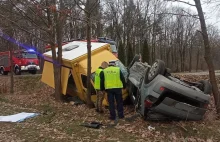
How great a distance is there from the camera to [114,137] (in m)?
6.43

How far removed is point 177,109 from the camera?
23.0 feet

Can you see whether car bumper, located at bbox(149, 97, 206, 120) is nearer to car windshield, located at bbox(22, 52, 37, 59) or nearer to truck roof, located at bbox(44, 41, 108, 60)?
truck roof, located at bbox(44, 41, 108, 60)

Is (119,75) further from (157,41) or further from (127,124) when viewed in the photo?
(157,41)

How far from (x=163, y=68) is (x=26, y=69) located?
68.4 feet

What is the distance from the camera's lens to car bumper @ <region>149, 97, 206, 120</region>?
6.92 metres

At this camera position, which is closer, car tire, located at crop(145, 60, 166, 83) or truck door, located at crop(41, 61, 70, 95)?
car tire, located at crop(145, 60, 166, 83)

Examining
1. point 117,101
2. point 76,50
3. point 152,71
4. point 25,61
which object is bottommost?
point 117,101

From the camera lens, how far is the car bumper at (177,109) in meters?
6.92

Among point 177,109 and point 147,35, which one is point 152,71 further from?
point 147,35

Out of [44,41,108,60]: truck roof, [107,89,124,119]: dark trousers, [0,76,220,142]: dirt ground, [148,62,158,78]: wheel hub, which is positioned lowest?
[0,76,220,142]: dirt ground

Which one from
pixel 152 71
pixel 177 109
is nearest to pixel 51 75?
pixel 152 71

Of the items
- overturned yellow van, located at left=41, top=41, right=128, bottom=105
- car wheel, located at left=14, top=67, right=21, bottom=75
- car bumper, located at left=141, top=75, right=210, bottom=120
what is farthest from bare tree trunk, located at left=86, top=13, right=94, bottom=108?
car wheel, located at left=14, top=67, right=21, bottom=75

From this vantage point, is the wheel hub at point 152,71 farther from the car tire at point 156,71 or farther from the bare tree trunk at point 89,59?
the bare tree trunk at point 89,59

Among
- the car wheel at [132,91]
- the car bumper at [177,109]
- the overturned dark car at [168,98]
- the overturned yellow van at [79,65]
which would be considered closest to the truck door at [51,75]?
the overturned yellow van at [79,65]
